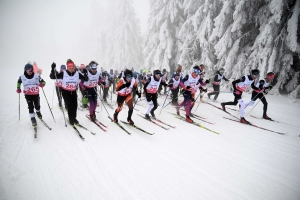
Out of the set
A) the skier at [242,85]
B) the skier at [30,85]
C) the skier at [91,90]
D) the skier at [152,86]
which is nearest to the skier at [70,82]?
the skier at [91,90]

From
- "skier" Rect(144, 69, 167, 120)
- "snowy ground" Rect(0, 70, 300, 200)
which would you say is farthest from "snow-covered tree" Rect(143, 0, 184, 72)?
"snowy ground" Rect(0, 70, 300, 200)

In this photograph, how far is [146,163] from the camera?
389 cm

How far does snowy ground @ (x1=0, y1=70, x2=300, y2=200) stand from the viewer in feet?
9.91

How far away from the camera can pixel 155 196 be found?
2.93 metres

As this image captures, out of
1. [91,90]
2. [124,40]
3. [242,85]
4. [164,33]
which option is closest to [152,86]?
[91,90]

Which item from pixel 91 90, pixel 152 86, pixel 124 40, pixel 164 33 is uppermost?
pixel 124 40

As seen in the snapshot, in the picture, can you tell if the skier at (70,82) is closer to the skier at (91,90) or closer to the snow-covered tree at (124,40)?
the skier at (91,90)

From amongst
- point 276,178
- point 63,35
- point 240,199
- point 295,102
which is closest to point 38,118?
point 240,199

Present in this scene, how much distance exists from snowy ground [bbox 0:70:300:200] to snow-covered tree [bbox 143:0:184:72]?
487 inches

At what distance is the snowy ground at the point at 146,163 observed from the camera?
3021 mm

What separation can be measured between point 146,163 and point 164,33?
1559cm

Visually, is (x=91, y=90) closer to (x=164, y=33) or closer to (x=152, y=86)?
(x=152, y=86)

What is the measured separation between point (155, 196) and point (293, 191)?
305cm

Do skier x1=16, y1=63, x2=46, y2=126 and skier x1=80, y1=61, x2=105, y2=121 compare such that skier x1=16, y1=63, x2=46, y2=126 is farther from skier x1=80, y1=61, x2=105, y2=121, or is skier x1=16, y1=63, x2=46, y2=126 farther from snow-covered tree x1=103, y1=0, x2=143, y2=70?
snow-covered tree x1=103, y1=0, x2=143, y2=70
